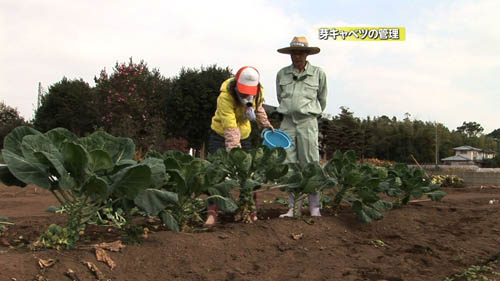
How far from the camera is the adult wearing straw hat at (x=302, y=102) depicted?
179 inches

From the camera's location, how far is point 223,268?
2668mm

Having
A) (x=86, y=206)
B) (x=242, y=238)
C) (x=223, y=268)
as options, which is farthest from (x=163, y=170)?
(x=242, y=238)

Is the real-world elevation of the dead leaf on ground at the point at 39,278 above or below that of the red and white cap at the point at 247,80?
below

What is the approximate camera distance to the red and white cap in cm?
394

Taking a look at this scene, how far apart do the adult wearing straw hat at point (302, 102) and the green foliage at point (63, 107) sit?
2848 cm

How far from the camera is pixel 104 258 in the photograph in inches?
90.9

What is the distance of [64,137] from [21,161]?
1.13 ft

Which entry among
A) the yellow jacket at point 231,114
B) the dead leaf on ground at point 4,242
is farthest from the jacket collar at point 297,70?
the dead leaf on ground at point 4,242

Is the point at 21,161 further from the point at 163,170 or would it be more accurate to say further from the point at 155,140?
the point at 155,140

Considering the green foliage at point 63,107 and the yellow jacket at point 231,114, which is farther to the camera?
the green foliage at point 63,107

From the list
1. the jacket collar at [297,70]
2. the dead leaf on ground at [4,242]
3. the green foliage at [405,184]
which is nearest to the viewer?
the dead leaf on ground at [4,242]

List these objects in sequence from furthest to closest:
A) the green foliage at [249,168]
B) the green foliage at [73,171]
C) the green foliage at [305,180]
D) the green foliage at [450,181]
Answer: the green foliage at [450,181] → the green foliage at [305,180] → the green foliage at [249,168] → the green foliage at [73,171]

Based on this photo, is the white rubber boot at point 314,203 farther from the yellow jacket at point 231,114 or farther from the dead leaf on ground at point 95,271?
the dead leaf on ground at point 95,271

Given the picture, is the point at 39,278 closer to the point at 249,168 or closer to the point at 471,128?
the point at 249,168
